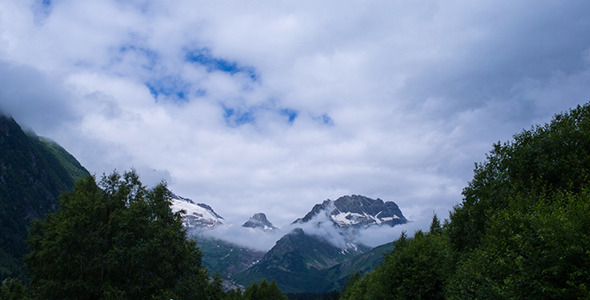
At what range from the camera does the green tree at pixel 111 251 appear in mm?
28203

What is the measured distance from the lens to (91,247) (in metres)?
29.0

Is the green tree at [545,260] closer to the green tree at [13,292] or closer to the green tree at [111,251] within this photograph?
the green tree at [111,251]

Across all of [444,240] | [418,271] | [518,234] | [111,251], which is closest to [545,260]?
[518,234]

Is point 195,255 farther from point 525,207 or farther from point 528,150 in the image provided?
point 528,150

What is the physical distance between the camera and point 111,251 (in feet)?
93.7

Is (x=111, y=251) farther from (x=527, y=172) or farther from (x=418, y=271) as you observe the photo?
(x=527, y=172)

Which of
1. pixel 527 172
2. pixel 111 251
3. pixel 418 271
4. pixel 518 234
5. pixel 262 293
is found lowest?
pixel 262 293

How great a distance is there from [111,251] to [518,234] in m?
27.7

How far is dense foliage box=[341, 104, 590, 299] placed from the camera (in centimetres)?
1659

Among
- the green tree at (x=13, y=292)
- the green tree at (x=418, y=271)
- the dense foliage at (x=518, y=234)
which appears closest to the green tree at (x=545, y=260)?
the dense foliage at (x=518, y=234)

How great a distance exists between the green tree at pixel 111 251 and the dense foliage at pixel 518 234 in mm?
22133

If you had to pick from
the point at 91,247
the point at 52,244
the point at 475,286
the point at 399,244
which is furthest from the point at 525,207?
the point at 52,244

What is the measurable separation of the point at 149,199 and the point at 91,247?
290 inches

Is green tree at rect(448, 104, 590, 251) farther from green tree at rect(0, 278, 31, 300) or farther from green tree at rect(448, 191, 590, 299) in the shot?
green tree at rect(0, 278, 31, 300)
